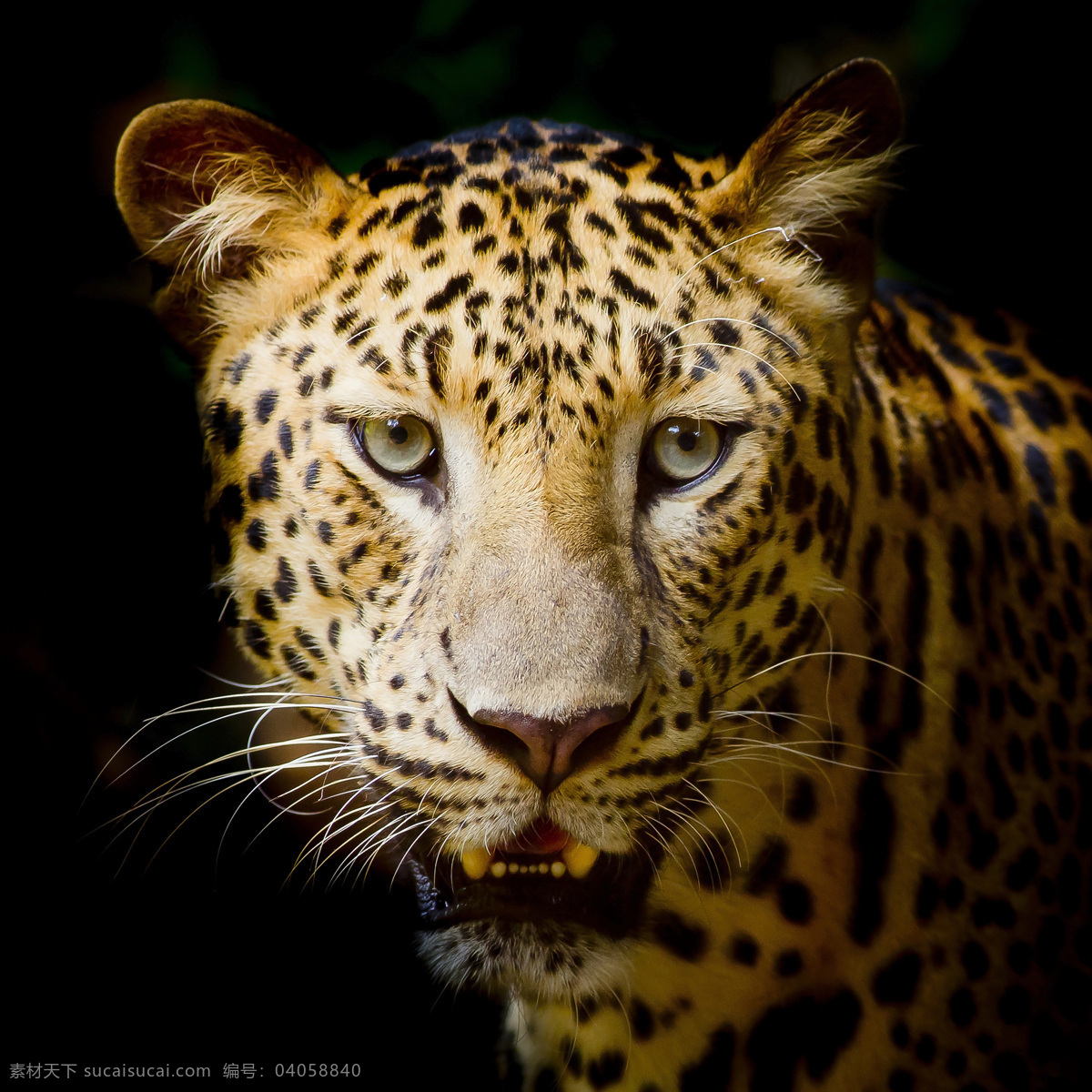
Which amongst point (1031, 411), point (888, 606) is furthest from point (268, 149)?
point (1031, 411)

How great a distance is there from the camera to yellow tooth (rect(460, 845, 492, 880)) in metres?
1.76

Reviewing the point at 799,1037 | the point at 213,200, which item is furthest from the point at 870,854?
the point at 213,200

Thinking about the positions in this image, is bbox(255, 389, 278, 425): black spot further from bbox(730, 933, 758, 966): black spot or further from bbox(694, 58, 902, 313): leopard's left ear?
bbox(730, 933, 758, 966): black spot

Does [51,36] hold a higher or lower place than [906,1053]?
higher

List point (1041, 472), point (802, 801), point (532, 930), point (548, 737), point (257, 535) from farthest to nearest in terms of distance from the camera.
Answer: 1. point (1041, 472)
2. point (802, 801)
3. point (257, 535)
4. point (532, 930)
5. point (548, 737)

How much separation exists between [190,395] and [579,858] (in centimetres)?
150

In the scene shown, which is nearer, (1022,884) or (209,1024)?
(1022,884)

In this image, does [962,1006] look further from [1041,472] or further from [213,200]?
[213,200]

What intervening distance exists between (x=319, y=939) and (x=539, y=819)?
1511 millimetres

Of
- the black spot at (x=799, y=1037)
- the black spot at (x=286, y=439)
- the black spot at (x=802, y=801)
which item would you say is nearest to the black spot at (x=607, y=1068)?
the black spot at (x=799, y=1037)

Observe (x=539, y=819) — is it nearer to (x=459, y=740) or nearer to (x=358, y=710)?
(x=459, y=740)

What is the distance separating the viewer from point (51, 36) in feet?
7.38

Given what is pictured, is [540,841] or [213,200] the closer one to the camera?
[540,841]

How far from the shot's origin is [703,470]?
5.97 ft
